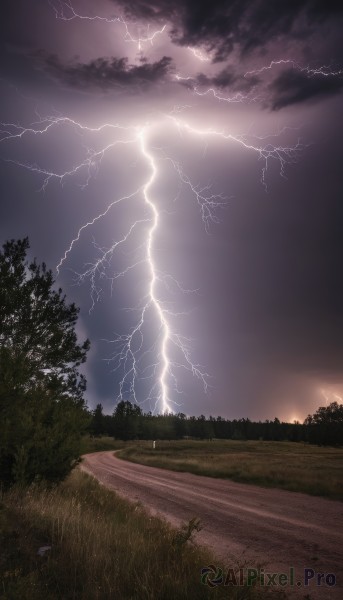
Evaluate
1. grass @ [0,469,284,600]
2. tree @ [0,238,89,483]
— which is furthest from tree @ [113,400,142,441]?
grass @ [0,469,284,600]

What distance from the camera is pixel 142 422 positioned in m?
104

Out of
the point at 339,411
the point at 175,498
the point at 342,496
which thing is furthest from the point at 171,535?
the point at 339,411

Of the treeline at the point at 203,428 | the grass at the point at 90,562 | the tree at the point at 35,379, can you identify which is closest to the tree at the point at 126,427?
the treeline at the point at 203,428

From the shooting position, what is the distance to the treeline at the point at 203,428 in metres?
91.9

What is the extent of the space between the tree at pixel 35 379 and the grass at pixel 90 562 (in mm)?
1568

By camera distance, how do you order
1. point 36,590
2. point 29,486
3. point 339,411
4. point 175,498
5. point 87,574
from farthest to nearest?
point 339,411, point 175,498, point 29,486, point 87,574, point 36,590

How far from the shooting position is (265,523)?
8992 millimetres

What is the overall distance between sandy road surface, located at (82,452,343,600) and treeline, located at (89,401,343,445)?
6054 centimetres

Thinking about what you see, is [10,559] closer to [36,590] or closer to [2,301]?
[36,590]

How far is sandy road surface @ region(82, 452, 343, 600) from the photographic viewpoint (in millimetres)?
6023

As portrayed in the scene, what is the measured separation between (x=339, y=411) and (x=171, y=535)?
5526 inches
